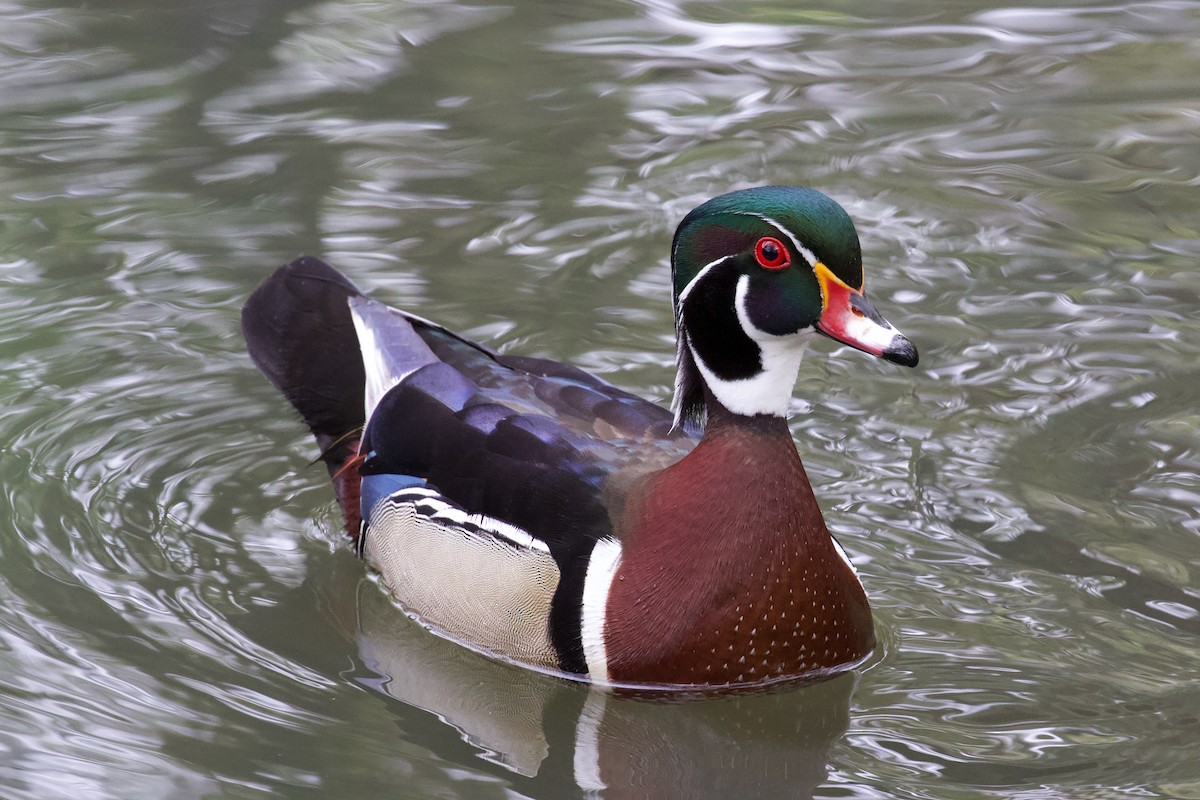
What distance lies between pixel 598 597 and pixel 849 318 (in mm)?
1034

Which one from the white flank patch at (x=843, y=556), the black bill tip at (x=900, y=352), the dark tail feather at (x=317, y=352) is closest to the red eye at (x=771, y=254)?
the black bill tip at (x=900, y=352)

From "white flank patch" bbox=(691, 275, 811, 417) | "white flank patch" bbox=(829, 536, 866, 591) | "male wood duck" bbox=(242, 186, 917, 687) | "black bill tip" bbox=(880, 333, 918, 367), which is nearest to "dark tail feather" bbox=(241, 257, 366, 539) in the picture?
"male wood duck" bbox=(242, 186, 917, 687)

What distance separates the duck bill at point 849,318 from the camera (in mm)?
4422

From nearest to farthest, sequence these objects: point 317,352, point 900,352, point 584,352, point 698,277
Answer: point 900,352, point 698,277, point 317,352, point 584,352

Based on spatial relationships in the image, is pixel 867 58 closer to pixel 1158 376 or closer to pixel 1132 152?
pixel 1132 152

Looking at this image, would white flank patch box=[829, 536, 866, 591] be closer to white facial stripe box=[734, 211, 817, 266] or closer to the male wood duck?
the male wood duck

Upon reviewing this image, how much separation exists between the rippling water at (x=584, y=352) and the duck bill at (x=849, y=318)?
106 centimetres

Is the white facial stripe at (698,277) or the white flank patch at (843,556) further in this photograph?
the white flank patch at (843,556)

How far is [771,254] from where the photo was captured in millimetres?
4523

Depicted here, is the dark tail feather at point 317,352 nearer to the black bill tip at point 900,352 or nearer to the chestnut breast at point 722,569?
the chestnut breast at point 722,569

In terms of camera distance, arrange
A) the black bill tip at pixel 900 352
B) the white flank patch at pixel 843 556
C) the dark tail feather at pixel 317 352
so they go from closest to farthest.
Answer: the black bill tip at pixel 900 352 < the white flank patch at pixel 843 556 < the dark tail feather at pixel 317 352

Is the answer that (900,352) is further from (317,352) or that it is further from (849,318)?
(317,352)

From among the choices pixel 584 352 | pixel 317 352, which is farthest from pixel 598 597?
pixel 584 352

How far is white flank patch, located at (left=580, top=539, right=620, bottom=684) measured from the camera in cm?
472
